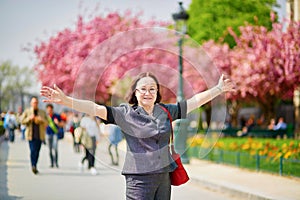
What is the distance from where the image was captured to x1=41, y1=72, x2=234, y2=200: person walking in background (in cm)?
521

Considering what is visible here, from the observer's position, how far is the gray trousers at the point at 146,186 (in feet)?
17.1

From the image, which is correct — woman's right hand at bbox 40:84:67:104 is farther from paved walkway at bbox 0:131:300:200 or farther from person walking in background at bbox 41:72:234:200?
paved walkway at bbox 0:131:300:200

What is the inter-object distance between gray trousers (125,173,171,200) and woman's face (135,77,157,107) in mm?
622

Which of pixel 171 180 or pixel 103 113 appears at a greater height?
pixel 103 113

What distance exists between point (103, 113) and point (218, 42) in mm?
30789

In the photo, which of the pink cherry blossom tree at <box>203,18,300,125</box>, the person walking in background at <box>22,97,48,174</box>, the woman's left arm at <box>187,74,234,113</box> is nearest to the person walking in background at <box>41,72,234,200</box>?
the woman's left arm at <box>187,74,234,113</box>

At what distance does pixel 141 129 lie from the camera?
5.26 metres

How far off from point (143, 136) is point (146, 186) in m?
0.41

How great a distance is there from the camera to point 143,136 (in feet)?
17.2

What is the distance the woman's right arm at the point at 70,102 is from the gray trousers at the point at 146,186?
0.59m

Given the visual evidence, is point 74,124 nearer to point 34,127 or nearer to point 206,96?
point 206,96

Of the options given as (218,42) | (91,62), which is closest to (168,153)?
(91,62)

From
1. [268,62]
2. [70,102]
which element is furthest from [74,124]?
[268,62]

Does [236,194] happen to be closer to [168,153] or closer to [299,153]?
[299,153]
